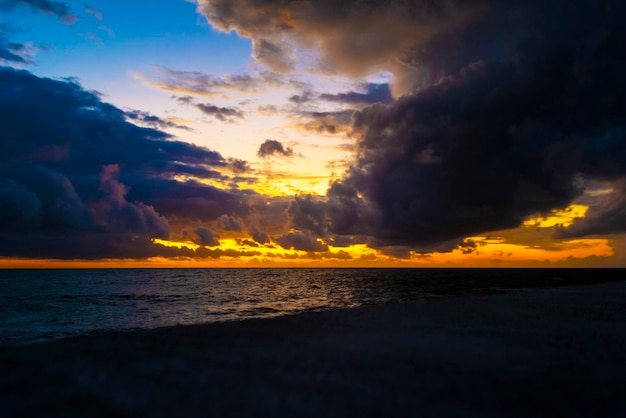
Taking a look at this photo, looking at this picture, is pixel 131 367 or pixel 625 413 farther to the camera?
pixel 131 367

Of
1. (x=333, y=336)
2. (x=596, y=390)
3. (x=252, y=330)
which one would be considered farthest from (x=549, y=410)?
(x=252, y=330)

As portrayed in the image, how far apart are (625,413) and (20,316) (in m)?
43.5

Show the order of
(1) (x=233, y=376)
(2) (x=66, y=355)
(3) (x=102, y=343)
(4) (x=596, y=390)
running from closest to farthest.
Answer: (4) (x=596, y=390) → (1) (x=233, y=376) → (2) (x=66, y=355) → (3) (x=102, y=343)

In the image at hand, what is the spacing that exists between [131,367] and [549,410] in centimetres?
1022

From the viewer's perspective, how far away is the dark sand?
743 cm

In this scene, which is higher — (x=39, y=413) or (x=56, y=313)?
(x=39, y=413)

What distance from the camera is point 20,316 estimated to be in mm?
34844

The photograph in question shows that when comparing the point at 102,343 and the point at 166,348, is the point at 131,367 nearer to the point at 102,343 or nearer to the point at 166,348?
the point at 166,348

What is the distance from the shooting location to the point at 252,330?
17.2 m

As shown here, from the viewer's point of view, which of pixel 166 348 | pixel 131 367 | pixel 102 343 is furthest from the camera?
pixel 102 343

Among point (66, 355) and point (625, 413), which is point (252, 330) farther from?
point (625, 413)

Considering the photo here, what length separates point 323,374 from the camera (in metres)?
9.62

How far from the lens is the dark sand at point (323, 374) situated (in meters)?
7.43

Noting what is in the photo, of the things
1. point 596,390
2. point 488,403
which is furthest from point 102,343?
point 596,390
